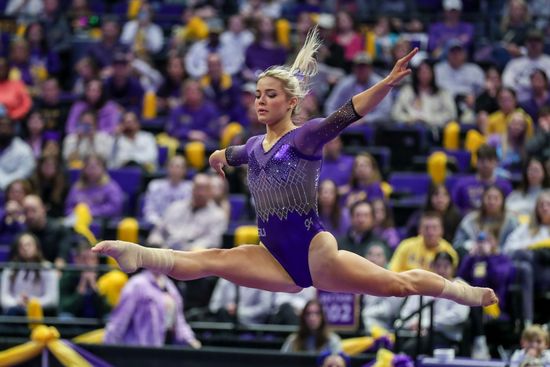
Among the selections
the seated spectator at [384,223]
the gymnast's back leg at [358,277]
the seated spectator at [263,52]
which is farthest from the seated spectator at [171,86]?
the gymnast's back leg at [358,277]

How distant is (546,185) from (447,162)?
3.87 ft

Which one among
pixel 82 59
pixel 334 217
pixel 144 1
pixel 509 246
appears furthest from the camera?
pixel 144 1

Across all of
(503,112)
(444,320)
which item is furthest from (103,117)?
(444,320)

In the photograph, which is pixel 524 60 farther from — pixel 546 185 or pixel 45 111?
pixel 45 111

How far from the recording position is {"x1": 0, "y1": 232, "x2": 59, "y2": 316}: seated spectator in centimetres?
1055

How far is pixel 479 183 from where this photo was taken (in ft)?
35.9

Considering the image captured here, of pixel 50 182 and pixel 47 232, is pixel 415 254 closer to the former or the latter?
pixel 47 232

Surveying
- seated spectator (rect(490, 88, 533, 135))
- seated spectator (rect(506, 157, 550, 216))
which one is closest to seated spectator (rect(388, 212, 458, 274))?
seated spectator (rect(506, 157, 550, 216))

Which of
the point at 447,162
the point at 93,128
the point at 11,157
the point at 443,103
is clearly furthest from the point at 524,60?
the point at 11,157

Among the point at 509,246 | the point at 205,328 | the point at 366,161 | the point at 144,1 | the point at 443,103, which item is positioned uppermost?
the point at 144,1

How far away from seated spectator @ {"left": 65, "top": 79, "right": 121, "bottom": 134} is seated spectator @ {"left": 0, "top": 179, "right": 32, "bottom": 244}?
146cm

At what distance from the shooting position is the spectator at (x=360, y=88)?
41.5 feet

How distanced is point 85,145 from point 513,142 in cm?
437

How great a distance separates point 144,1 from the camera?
15711 millimetres
